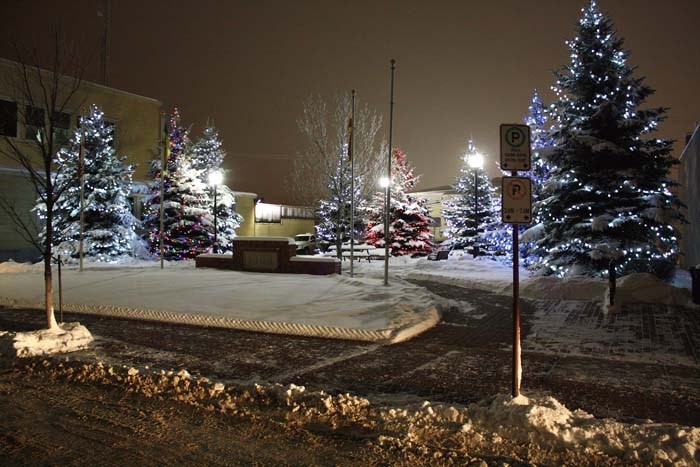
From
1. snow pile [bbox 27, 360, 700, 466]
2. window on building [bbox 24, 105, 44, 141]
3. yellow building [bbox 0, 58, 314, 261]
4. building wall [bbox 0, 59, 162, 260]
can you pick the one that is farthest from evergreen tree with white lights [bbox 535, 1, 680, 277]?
building wall [bbox 0, 59, 162, 260]

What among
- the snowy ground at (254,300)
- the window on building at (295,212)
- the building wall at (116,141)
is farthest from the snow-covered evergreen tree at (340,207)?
the window on building at (295,212)

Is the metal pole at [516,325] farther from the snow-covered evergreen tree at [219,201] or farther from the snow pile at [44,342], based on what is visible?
the snow-covered evergreen tree at [219,201]

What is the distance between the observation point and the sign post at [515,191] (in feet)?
19.1

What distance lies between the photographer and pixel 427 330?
427 inches

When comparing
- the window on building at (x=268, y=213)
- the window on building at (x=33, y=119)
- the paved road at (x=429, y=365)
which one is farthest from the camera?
the window on building at (x=268, y=213)

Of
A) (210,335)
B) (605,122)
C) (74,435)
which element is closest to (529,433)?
(74,435)

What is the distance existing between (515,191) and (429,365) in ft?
10.7

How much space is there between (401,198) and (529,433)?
111ft

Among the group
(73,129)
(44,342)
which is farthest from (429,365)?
(73,129)

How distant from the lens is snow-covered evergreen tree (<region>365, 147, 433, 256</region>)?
125 ft

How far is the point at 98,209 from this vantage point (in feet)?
83.4

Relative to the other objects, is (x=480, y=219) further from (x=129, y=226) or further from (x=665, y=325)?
(x=665, y=325)

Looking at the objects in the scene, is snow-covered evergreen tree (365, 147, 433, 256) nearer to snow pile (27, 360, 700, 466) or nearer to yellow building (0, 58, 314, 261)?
yellow building (0, 58, 314, 261)

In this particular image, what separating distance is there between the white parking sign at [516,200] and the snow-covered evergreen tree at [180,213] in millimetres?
25827
